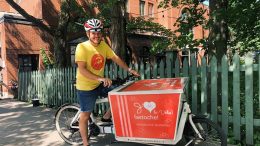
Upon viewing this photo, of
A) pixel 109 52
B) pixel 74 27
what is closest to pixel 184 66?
pixel 109 52

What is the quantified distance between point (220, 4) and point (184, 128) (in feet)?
23.5

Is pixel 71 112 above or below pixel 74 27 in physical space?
below

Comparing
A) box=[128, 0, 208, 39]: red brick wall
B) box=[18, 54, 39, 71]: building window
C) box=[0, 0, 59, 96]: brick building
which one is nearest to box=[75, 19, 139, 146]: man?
box=[0, 0, 59, 96]: brick building

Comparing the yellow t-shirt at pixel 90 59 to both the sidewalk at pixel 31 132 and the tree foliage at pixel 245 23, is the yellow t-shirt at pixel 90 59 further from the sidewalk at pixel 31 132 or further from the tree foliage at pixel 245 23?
the tree foliage at pixel 245 23

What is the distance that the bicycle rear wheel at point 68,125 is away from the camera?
6.13m

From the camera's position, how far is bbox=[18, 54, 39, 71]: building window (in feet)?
69.2

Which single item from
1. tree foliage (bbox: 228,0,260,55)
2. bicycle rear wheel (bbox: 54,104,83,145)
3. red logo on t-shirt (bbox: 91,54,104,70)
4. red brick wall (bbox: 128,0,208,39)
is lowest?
bicycle rear wheel (bbox: 54,104,83,145)

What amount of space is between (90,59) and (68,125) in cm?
161

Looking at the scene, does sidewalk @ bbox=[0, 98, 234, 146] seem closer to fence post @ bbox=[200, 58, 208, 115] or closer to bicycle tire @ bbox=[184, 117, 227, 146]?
bicycle tire @ bbox=[184, 117, 227, 146]

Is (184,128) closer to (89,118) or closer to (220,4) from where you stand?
(89,118)

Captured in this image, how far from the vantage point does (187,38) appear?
1334 cm

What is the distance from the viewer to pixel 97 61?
541cm

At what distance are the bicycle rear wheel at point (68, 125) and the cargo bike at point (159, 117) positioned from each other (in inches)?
39.6

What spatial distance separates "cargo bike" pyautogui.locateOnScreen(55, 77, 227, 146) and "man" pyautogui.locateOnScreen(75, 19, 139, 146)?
0.38 metres
